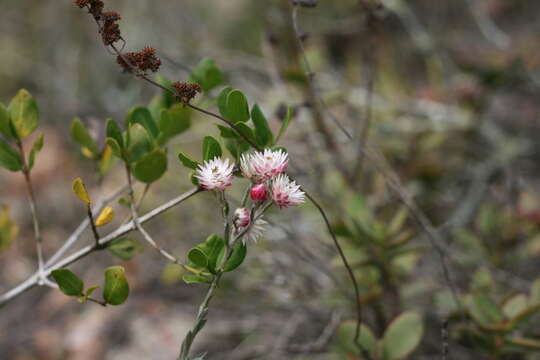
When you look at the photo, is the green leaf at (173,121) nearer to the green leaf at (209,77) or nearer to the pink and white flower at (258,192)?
the green leaf at (209,77)

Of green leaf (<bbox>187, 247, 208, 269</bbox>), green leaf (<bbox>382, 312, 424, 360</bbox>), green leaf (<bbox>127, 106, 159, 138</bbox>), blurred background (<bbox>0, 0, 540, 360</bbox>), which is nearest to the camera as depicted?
green leaf (<bbox>187, 247, 208, 269</bbox>)

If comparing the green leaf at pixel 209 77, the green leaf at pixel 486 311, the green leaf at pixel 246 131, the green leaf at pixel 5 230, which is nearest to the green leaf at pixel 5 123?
the green leaf at pixel 5 230

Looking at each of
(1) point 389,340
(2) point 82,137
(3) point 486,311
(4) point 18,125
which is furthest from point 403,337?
(4) point 18,125

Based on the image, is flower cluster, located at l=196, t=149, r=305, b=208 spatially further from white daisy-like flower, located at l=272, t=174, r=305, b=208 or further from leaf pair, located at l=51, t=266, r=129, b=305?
leaf pair, located at l=51, t=266, r=129, b=305

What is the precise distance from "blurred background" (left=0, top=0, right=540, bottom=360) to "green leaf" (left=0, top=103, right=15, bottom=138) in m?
0.18

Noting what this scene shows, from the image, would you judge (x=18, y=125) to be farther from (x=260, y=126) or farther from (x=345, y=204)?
(x=345, y=204)

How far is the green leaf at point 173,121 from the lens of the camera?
89 cm

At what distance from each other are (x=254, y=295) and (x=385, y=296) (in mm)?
544

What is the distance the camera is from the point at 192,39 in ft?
10.0

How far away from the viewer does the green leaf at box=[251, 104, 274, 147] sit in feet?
2.63

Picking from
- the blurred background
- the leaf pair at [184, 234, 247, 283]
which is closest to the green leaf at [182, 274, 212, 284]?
the leaf pair at [184, 234, 247, 283]

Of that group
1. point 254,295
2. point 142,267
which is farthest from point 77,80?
point 254,295

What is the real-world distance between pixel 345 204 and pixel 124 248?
646mm

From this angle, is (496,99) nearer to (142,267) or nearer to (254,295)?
(254,295)
